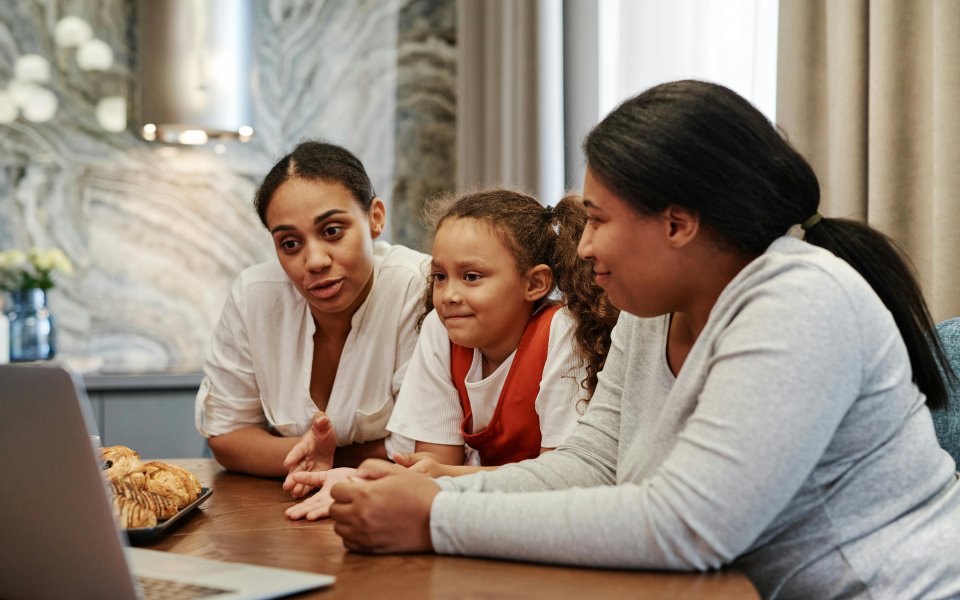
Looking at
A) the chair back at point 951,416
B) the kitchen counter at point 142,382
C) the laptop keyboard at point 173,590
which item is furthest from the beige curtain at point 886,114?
the kitchen counter at point 142,382

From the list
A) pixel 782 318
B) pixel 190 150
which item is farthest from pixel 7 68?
pixel 782 318

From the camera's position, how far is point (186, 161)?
11.7 ft

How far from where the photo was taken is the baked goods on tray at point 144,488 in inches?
45.0

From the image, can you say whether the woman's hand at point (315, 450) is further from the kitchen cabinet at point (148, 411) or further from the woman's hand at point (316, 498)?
the kitchen cabinet at point (148, 411)

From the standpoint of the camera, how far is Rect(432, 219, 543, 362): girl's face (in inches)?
65.8

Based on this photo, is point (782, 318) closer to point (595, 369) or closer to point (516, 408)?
point (595, 369)

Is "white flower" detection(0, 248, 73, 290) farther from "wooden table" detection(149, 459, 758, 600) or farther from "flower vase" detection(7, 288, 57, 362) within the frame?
"wooden table" detection(149, 459, 758, 600)

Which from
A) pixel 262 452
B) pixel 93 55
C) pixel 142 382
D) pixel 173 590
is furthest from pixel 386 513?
pixel 93 55

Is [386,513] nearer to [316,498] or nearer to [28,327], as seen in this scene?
[316,498]

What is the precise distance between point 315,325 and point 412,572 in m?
1.14

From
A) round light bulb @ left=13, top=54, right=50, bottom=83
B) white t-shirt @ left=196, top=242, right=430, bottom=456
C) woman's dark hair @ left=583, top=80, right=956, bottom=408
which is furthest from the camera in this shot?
round light bulb @ left=13, top=54, right=50, bottom=83

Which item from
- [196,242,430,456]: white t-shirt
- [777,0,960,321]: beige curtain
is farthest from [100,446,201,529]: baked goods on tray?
[777,0,960,321]: beige curtain

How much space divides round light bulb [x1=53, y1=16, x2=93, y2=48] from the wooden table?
2.72 m

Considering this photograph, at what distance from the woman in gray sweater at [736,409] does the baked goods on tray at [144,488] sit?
254 mm
